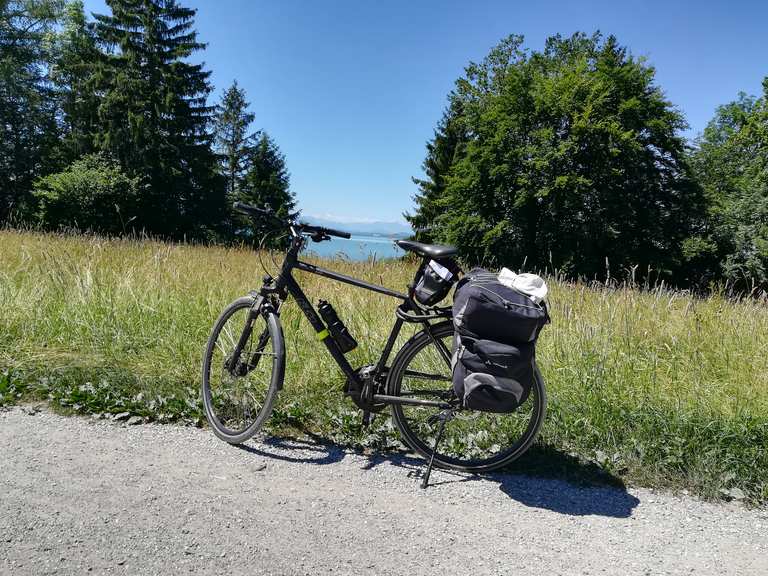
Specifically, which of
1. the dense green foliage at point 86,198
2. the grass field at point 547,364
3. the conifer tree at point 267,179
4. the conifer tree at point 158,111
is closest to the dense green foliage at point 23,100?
the conifer tree at point 158,111

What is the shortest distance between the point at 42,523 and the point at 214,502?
735 mm

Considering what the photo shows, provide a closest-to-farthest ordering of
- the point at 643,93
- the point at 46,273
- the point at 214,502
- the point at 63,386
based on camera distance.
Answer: the point at 214,502, the point at 63,386, the point at 46,273, the point at 643,93

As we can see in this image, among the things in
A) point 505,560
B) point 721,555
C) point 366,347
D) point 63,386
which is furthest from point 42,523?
point 721,555

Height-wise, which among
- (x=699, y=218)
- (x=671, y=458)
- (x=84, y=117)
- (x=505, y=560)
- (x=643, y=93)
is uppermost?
(x=643, y=93)

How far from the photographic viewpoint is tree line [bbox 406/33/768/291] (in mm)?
25172

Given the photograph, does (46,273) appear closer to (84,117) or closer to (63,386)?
(63,386)

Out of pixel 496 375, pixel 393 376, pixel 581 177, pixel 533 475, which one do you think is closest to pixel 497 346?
pixel 496 375

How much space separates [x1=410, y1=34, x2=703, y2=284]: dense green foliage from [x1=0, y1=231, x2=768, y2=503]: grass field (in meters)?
19.7

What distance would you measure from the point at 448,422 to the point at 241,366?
4.82ft

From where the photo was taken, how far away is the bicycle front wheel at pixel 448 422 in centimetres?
301

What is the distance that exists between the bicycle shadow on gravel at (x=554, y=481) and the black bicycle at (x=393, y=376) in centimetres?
10

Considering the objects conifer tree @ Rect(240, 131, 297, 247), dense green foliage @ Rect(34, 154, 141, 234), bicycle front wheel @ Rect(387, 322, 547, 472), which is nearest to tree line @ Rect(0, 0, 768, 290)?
dense green foliage @ Rect(34, 154, 141, 234)

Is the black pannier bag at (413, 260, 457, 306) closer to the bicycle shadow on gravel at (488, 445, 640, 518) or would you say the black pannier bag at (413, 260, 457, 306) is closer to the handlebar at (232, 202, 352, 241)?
the handlebar at (232, 202, 352, 241)

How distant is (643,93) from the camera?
26.4 meters
